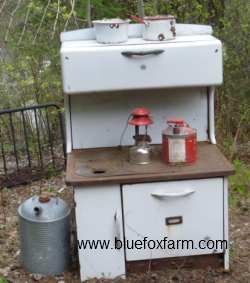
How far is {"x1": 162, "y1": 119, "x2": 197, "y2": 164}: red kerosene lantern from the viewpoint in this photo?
10.2ft

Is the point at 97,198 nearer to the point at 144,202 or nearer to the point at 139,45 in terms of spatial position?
the point at 144,202

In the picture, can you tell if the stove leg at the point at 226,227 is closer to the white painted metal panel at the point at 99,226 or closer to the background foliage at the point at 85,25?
Answer: the white painted metal panel at the point at 99,226

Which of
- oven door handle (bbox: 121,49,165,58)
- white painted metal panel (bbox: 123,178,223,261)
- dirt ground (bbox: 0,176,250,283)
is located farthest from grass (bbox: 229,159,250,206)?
oven door handle (bbox: 121,49,165,58)

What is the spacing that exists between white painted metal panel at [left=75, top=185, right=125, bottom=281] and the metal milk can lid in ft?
0.72

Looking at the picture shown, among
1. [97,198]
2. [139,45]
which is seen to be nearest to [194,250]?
[97,198]

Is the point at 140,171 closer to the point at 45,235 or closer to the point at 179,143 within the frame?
the point at 179,143

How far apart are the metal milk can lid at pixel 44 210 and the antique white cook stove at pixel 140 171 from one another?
23 cm

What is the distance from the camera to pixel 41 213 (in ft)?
10.5

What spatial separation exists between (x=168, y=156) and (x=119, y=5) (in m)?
3.09

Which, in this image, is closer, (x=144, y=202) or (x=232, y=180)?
(x=144, y=202)

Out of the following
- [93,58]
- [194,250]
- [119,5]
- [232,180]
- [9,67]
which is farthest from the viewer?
[119,5]

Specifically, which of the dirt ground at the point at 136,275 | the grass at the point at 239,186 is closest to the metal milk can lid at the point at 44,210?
the dirt ground at the point at 136,275

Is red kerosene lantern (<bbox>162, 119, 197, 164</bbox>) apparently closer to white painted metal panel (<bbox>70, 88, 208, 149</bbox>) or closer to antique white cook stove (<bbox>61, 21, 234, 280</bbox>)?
antique white cook stove (<bbox>61, 21, 234, 280</bbox>)

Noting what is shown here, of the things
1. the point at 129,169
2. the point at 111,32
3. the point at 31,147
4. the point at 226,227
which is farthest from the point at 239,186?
the point at 31,147
